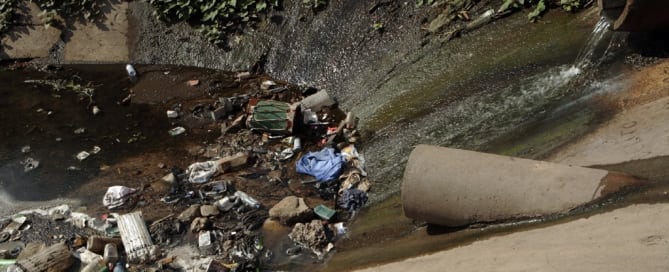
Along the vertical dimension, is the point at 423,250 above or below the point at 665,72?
below

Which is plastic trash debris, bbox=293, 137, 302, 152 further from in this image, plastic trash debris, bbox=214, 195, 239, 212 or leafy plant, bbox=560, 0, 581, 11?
leafy plant, bbox=560, 0, 581, 11

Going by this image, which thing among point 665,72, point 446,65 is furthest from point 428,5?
point 665,72

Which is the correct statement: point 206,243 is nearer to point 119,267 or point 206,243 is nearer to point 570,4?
point 119,267

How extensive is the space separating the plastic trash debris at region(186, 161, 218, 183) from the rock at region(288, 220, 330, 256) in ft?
4.87

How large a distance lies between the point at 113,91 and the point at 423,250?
5.97 metres

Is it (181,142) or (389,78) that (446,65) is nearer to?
(389,78)

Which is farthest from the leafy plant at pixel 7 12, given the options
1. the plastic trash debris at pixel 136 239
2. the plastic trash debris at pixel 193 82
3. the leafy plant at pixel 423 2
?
the leafy plant at pixel 423 2

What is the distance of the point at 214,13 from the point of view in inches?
366

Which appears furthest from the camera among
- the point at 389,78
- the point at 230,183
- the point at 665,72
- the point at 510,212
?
the point at 389,78

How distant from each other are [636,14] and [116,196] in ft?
18.0

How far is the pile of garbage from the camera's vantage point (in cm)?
625

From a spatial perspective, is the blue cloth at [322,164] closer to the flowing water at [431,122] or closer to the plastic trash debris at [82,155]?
the flowing water at [431,122]

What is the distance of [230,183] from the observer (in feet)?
23.3

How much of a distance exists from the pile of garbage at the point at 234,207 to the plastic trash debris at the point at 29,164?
948 millimetres
